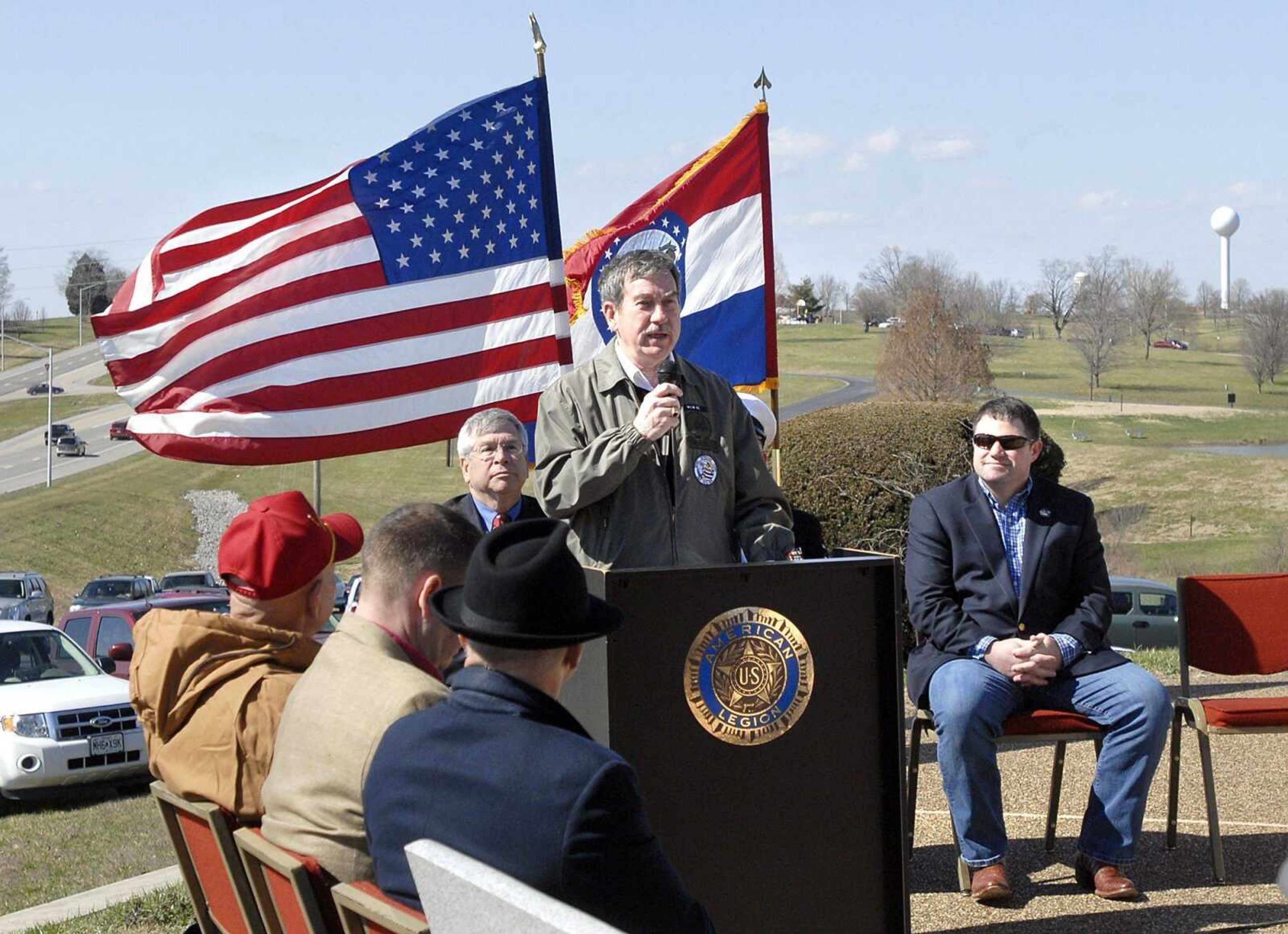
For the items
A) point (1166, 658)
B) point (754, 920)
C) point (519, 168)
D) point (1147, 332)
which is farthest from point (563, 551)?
point (1147, 332)

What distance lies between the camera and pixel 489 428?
5496 millimetres

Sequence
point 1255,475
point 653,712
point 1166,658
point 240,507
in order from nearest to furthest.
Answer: point 653,712
point 1166,658
point 1255,475
point 240,507

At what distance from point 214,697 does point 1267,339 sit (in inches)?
3506

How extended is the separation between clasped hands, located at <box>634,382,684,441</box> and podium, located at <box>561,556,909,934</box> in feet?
1.32

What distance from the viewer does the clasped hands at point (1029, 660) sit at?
5.07 metres

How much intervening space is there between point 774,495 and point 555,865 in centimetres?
238

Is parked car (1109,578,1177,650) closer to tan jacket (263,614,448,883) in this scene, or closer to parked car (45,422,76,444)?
tan jacket (263,614,448,883)

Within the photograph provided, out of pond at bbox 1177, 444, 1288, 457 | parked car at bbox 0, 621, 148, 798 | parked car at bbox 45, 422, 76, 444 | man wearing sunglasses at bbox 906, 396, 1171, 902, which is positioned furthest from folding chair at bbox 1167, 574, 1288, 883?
parked car at bbox 45, 422, 76, 444

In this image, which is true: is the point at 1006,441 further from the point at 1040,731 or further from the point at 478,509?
the point at 478,509

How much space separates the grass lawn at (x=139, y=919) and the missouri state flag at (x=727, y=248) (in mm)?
3288

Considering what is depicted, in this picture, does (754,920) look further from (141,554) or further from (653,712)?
(141,554)

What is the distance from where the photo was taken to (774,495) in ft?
14.8

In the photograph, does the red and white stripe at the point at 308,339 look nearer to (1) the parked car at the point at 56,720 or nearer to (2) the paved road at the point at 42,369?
(1) the parked car at the point at 56,720

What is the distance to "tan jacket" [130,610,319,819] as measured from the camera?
3.33 m
